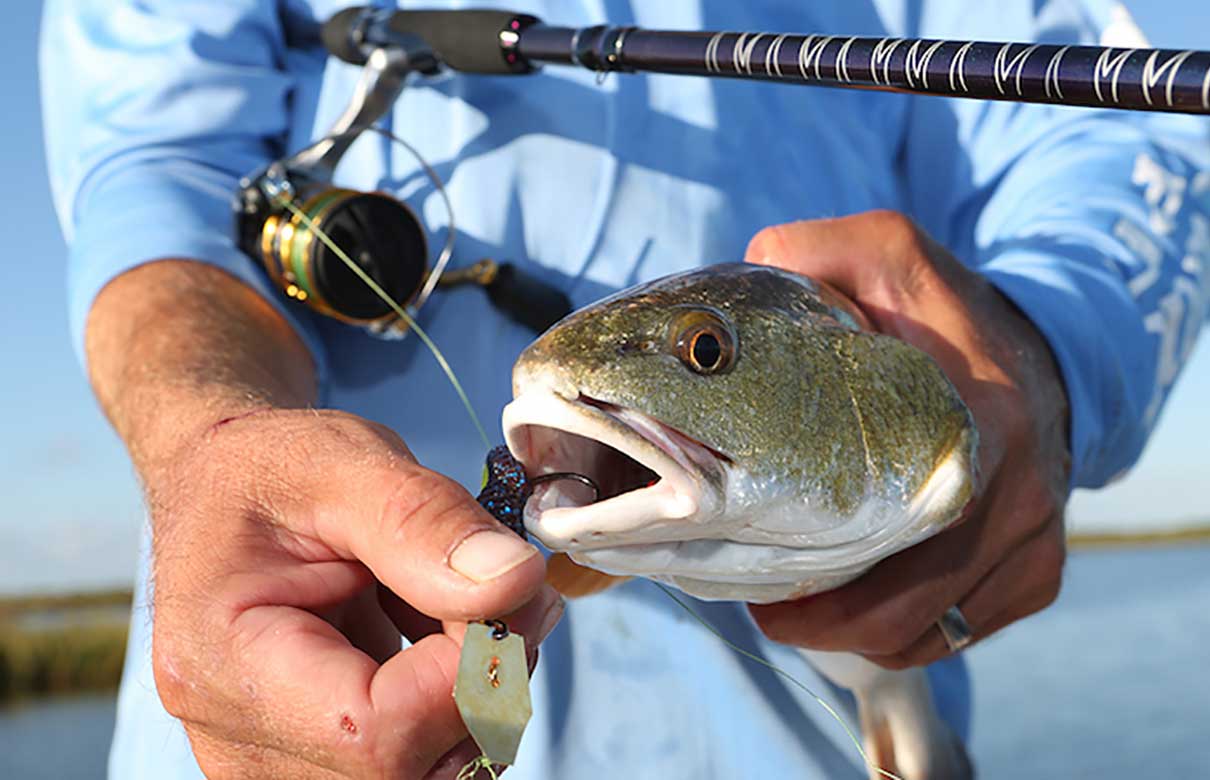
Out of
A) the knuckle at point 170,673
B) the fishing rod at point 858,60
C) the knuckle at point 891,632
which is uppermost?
the fishing rod at point 858,60

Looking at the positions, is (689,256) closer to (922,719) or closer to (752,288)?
(752,288)

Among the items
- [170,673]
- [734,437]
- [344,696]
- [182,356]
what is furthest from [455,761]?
[182,356]

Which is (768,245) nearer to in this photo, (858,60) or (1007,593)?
(858,60)

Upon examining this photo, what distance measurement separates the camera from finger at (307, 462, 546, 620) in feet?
2.47

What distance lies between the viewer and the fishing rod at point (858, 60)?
0.72 m

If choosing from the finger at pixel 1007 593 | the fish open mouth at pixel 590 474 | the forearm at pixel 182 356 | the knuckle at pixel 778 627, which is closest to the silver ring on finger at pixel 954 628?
the finger at pixel 1007 593

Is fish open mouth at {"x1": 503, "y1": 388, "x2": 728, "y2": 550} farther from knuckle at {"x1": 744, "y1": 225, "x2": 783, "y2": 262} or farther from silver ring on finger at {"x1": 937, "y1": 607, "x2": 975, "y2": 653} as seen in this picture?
silver ring on finger at {"x1": 937, "y1": 607, "x2": 975, "y2": 653}

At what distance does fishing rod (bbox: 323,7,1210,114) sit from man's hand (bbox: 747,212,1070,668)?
0.74 feet

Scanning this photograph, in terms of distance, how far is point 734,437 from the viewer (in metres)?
0.93

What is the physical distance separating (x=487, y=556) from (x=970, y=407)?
0.63 metres

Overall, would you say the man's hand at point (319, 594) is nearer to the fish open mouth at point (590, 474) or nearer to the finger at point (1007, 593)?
the fish open mouth at point (590, 474)

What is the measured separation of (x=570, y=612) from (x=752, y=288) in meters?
0.66

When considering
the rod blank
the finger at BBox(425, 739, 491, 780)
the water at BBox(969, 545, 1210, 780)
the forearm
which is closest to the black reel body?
the forearm

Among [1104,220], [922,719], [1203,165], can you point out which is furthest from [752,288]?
[1203,165]
